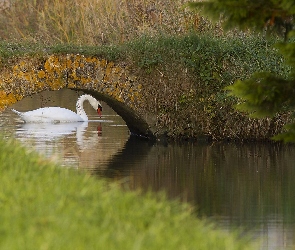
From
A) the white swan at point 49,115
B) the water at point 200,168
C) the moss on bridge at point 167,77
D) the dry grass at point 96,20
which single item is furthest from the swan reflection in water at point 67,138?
Answer: the dry grass at point 96,20

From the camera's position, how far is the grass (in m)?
5.30

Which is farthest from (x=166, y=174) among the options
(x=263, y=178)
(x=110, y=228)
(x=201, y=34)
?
(x=110, y=228)

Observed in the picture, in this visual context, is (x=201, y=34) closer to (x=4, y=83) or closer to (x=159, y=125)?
(x=159, y=125)

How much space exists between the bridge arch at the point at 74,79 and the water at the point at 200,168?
2.69 feet

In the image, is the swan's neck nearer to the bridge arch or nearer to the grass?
the bridge arch

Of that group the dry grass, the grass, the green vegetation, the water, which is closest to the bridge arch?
the water

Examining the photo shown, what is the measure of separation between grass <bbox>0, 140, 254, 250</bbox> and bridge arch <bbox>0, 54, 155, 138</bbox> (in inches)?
368

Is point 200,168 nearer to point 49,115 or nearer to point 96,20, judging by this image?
point 96,20

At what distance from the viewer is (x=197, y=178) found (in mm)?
13195

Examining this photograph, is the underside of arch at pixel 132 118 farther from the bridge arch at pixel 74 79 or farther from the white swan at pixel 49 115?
the white swan at pixel 49 115

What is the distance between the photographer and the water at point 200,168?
9758mm

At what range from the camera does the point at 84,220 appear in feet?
19.5

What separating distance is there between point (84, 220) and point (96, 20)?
14024 millimetres

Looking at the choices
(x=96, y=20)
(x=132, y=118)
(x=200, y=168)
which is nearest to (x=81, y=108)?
(x=96, y=20)
